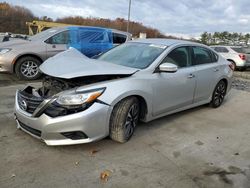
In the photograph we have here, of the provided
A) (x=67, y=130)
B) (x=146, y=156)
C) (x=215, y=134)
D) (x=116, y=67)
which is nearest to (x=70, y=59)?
(x=116, y=67)

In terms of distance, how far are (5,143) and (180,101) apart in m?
2.76

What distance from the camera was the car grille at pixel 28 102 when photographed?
3203 mm

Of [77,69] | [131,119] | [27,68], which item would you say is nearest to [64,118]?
[77,69]

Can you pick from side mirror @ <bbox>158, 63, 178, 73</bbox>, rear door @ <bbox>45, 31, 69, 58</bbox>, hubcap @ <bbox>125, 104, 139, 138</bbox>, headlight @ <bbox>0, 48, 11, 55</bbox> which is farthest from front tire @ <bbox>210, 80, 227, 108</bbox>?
headlight @ <bbox>0, 48, 11, 55</bbox>

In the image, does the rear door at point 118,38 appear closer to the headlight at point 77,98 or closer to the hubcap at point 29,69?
the hubcap at point 29,69

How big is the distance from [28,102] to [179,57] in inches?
101

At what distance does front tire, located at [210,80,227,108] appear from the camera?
5535mm

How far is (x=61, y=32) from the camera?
318 inches

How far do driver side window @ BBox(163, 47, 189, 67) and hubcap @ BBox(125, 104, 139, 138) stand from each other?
3.10ft

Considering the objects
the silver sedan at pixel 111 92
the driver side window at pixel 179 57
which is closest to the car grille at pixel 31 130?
the silver sedan at pixel 111 92

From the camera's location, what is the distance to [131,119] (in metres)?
3.67

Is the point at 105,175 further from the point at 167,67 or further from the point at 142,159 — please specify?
the point at 167,67

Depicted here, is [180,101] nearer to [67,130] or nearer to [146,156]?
[146,156]

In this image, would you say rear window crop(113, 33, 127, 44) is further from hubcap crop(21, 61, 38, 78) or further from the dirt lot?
the dirt lot
